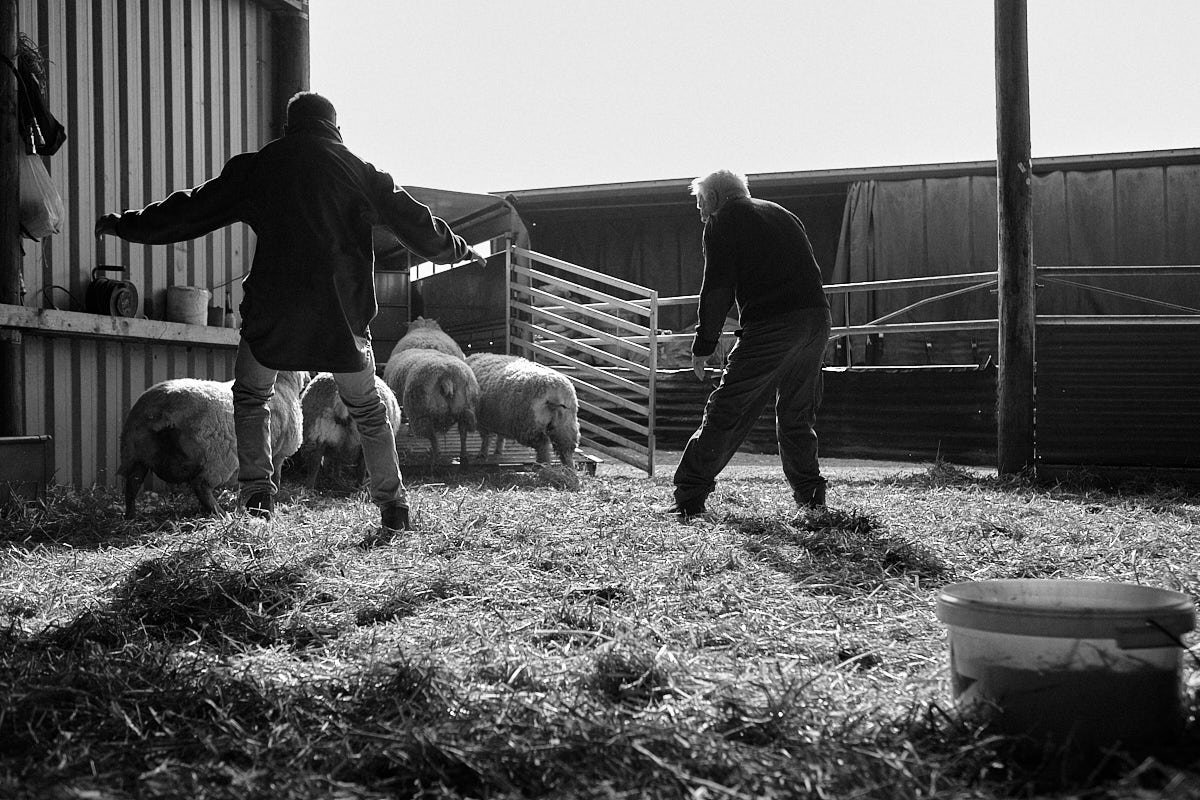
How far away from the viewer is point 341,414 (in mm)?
7012

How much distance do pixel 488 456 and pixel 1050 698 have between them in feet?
25.0

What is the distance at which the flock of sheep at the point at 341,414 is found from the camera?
18.0 feet

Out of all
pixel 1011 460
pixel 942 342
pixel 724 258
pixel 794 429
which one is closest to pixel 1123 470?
pixel 1011 460

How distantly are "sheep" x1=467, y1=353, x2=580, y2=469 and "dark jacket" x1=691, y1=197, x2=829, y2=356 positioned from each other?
3.19m

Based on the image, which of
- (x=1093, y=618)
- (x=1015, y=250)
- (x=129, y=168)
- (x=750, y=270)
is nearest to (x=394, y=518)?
(x=750, y=270)

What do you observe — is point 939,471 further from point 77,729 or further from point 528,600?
point 77,729

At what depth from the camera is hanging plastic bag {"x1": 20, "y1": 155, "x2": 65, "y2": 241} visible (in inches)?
244

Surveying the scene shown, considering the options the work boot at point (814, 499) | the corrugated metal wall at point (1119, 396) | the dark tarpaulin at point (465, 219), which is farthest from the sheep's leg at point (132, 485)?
the corrugated metal wall at point (1119, 396)

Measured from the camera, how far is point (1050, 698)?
1.93 metres

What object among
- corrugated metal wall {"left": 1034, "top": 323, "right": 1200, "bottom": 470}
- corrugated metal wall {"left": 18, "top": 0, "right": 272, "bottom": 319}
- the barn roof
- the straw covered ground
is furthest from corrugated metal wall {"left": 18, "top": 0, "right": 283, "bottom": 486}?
corrugated metal wall {"left": 1034, "top": 323, "right": 1200, "bottom": 470}

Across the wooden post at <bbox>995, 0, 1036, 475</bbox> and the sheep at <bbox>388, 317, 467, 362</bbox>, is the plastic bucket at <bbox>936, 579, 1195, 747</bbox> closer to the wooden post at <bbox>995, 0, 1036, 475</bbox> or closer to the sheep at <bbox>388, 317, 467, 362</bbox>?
the wooden post at <bbox>995, 0, 1036, 475</bbox>

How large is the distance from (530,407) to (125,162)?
11.6 feet

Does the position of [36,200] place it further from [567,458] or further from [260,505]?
[567,458]

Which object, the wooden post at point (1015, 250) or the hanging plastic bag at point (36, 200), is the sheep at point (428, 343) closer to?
the hanging plastic bag at point (36, 200)
